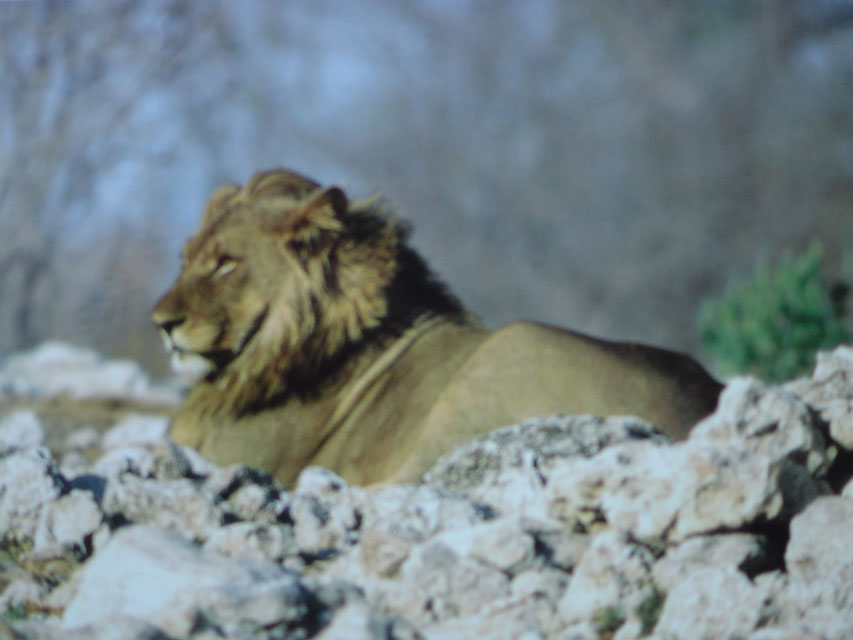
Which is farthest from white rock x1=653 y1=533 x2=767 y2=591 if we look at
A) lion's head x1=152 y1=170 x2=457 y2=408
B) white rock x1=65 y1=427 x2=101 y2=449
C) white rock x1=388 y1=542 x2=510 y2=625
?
white rock x1=65 y1=427 x2=101 y2=449

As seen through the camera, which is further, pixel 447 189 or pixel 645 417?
pixel 447 189

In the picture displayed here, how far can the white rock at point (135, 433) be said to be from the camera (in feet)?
21.9

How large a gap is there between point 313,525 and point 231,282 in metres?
1.56

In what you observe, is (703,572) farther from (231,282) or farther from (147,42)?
(147,42)

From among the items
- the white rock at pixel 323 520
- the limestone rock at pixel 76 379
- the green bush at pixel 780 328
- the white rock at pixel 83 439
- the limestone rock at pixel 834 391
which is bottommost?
the white rock at pixel 323 520

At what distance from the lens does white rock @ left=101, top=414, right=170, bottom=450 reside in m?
6.67

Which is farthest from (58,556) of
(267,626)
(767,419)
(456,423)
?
(767,419)

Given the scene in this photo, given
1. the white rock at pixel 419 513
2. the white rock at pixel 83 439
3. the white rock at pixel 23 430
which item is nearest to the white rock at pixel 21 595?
the white rock at pixel 419 513

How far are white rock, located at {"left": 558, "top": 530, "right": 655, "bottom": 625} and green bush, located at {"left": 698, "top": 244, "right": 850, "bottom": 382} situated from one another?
5.42 meters

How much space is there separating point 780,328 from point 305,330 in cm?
444

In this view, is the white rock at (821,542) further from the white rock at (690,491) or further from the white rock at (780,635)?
the white rock at (780,635)

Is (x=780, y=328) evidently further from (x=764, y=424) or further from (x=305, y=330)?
(x=764, y=424)

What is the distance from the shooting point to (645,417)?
11.2 feet

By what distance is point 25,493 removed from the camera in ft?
9.01
